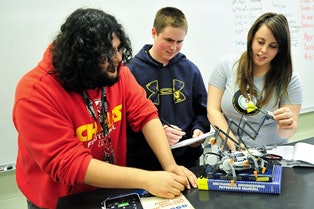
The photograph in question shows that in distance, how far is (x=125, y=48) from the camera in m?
1.11

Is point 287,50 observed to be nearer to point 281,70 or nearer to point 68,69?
point 281,70

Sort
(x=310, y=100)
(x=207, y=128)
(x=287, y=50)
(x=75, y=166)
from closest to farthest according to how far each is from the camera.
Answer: (x=75, y=166), (x=287, y=50), (x=207, y=128), (x=310, y=100)

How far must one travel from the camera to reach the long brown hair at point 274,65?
1457 mm

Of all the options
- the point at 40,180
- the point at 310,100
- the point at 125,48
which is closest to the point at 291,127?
the point at 125,48

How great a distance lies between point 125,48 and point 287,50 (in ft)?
2.81

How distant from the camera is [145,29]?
2160 mm

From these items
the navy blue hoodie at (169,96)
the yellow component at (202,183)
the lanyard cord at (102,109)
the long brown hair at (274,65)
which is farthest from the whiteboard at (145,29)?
the yellow component at (202,183)

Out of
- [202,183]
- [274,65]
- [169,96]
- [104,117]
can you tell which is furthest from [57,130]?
[274,65]

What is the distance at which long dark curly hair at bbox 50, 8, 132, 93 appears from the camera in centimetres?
94

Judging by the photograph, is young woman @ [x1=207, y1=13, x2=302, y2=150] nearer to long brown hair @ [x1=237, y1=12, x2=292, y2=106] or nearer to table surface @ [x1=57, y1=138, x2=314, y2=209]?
long brown hair @ [x1=237, y1=12, x2=292, y2=106]

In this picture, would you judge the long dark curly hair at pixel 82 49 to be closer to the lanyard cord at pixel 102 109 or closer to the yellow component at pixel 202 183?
the lanyard cord at pixel 102 109

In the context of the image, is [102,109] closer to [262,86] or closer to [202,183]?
[202,183]

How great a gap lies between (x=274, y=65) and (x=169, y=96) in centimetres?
57

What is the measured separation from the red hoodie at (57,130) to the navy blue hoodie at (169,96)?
0.99ft
